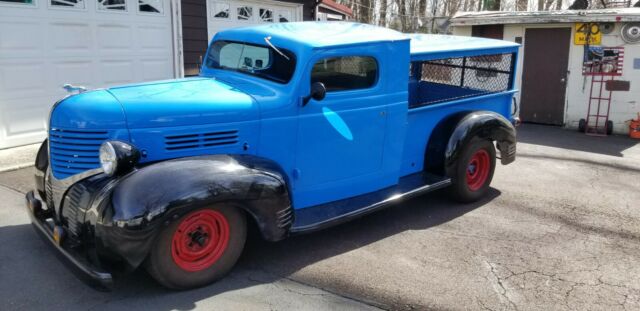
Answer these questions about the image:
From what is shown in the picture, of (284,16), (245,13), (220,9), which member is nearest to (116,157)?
(220,9)

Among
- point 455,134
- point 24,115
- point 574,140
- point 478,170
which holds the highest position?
point 455,134

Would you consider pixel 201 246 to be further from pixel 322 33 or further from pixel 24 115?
pixel 24 115

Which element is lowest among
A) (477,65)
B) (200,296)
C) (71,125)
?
(200,296)

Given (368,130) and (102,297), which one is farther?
(368,130)

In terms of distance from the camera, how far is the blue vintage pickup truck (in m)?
3.41

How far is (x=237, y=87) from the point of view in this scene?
435 cm

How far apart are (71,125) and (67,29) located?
14.7 feet

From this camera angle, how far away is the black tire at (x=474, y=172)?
215 inches

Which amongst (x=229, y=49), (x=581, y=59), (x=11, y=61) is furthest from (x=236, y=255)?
(x=581, y=59)

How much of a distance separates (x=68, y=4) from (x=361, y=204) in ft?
18.0

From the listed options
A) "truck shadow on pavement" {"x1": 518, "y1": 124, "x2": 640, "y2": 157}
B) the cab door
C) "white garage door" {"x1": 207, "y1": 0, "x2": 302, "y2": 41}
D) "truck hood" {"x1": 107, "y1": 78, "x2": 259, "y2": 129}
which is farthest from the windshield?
"truck shadow on pavement" {"x1": 518, "y1": 124, "x2": 640, "y2": 157}

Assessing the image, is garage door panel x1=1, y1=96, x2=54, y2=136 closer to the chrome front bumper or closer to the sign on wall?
the chrome front bumper

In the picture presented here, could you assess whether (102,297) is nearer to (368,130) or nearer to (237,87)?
(237,87)

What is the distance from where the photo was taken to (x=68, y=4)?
7504mm
